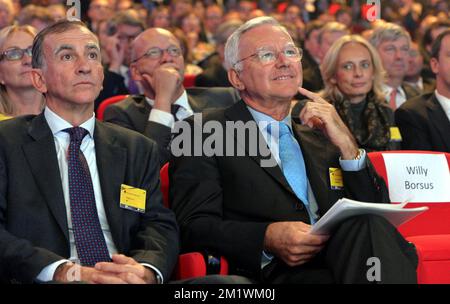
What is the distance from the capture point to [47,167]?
2.98 meters

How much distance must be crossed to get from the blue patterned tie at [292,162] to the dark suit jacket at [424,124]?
1.49 m

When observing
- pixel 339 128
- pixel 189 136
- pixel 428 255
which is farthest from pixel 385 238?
pixel 189 136

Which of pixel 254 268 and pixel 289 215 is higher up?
pixel 289 215

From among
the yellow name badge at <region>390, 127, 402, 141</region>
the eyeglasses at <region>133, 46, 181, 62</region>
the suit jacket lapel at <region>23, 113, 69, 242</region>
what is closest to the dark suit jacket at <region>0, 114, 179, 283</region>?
the suit jacket lapel at <region>23, 113, 69, 242</region>

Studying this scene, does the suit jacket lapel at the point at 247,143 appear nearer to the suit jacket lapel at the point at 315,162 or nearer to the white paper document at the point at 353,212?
the suit jacket lapel at the point at 315,162

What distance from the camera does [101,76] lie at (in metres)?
3.21

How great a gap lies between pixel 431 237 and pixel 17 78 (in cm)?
231

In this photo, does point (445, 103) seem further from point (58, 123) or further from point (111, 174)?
point (58, 123)

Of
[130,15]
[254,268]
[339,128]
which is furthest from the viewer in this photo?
[130,15]

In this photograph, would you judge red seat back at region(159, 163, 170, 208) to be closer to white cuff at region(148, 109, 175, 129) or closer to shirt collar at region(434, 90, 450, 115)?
white cuff at region(148, 109, 175, 129)

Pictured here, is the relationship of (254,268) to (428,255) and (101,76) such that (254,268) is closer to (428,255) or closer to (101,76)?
(428,255)

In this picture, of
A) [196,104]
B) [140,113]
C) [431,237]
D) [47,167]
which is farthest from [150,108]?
[431,237]

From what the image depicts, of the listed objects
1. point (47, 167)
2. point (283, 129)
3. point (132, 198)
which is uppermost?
point (283, 129)
